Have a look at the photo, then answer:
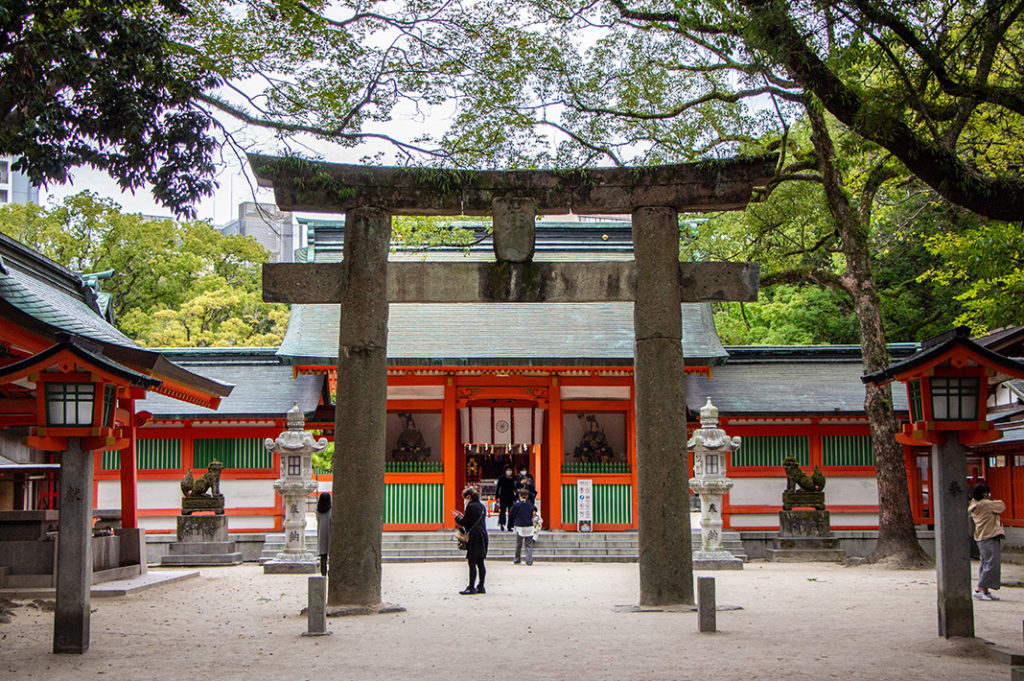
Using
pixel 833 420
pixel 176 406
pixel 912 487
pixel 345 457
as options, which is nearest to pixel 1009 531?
pixel 912 487

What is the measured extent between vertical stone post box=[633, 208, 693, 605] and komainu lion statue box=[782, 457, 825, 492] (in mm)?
10330

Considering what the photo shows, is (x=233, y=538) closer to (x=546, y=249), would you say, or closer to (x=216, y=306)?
(x=546, y=249)

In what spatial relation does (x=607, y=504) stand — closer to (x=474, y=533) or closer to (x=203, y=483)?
(x=203, y=483)

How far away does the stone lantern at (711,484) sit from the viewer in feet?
59.5

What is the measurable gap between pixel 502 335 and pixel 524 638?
45.2 feet

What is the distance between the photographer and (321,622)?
941cm

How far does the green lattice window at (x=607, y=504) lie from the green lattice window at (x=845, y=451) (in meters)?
4.45

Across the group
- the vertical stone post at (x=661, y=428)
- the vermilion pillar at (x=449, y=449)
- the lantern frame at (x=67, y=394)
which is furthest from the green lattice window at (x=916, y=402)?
the vermilion pillar at (x=449, y=449)

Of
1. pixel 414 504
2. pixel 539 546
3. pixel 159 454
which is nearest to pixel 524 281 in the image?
pixel 539 546

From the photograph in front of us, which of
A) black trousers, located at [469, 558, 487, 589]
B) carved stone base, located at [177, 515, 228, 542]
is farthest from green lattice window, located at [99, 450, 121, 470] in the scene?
black trousers, located at [469, 558, 487, 589]

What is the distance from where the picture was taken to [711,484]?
1819 centimetres

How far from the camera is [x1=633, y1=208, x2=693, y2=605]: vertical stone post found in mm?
10508

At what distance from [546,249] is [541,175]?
48.1 ft

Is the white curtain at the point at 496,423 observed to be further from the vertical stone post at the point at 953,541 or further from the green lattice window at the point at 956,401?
the green lattice window at the point at 956,401
